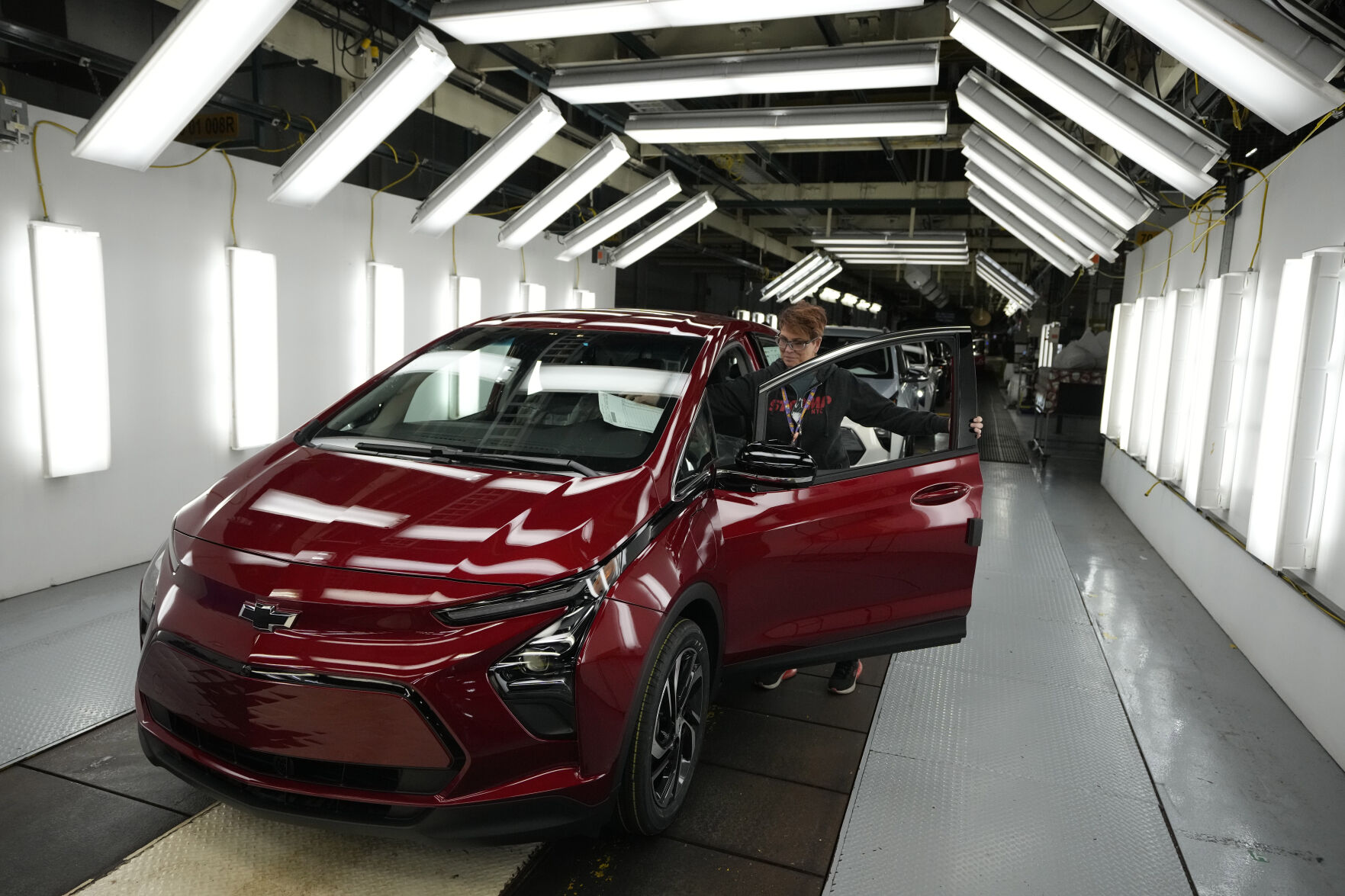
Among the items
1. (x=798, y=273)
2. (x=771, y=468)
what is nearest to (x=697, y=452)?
(x=771, y=468)

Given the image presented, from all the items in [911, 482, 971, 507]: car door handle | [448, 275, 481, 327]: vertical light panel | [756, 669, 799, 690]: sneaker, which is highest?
[448, 275, 481, 327]: vertical light panel

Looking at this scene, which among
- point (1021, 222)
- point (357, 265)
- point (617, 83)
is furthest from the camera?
point (1021, 222)

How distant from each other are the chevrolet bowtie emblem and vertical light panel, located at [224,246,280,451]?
3901mm

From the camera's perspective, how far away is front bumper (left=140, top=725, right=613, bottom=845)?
6.32 ft

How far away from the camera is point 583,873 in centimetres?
237

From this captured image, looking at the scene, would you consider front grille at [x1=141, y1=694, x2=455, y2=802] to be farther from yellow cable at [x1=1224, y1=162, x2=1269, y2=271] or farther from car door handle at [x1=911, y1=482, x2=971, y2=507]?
yellow cable at [x1=1224, y1=162, x2=1269, y2=271]

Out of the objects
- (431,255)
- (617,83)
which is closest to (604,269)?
(431,255)

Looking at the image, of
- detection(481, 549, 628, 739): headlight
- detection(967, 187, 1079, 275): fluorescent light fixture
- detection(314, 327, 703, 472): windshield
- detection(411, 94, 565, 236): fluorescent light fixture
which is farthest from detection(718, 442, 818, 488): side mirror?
detection(967, 187, 1079, 275): fluorescent light fixture

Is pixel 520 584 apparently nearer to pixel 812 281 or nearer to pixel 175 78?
pixel 175 78

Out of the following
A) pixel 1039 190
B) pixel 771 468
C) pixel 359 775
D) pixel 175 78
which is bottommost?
pixel 359 775

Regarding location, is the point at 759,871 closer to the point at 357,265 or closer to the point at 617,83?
the point at 617,83

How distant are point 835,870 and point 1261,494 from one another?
2.74 m

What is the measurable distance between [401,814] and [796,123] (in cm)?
469

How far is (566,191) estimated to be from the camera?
6.69 m
